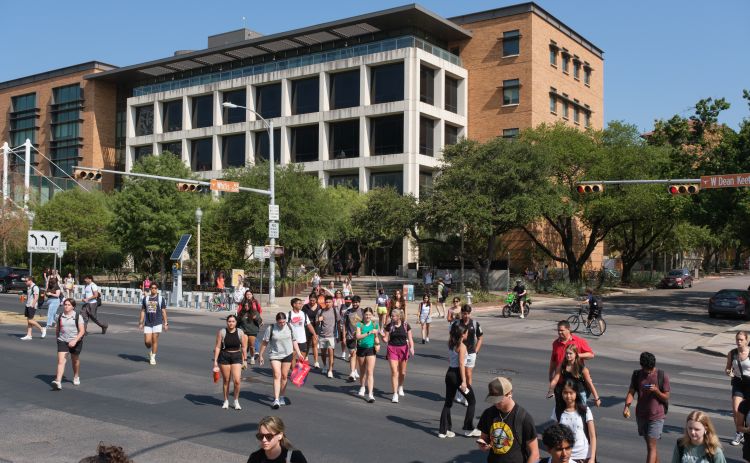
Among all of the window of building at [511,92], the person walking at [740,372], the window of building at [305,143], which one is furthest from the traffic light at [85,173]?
the window of building at [511,92]

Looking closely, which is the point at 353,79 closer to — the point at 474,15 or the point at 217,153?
the point at 474,15

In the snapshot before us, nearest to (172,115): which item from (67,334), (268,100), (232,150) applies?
(232,150)

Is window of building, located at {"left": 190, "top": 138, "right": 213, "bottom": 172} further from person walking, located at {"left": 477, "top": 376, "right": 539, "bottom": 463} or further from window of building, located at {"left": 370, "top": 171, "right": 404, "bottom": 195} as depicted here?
person walking, located at {"left": 477, "top": 376, "right": 539, "bottom": 463}

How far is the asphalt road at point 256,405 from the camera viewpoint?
28.9 feet

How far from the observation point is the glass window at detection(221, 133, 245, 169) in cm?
6712

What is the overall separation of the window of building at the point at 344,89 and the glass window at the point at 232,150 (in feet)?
38.0

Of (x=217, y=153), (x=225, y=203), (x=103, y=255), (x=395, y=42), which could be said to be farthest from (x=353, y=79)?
(x=103, y=255)

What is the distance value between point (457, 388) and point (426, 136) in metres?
49.3

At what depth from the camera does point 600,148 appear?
1864 inches

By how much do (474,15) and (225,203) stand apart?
3075cm

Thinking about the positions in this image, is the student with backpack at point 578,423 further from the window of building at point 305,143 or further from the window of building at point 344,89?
the window of building at point 305,143

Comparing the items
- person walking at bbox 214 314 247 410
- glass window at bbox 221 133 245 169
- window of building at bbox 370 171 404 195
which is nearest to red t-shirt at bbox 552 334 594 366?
person walking at bbox 214 314 247 410

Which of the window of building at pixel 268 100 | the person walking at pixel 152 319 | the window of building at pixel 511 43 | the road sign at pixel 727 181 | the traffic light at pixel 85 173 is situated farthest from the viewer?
the window of building at pixel 268 100

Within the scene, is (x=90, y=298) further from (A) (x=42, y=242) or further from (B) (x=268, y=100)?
(B) (x=268, y=100)
